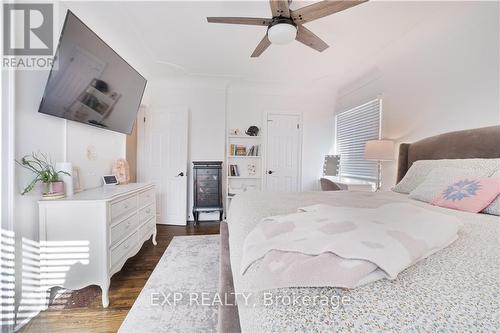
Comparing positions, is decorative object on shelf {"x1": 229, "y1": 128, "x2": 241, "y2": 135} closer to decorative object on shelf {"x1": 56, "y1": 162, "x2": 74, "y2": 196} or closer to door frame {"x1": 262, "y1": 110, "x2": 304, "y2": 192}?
door frame {"x1": 262, "y1": 110, "x2": 304, "y2": 192}

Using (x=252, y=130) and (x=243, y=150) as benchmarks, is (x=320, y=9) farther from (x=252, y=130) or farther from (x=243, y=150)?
(x=243, y=150)

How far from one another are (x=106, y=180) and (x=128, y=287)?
1.20 metres

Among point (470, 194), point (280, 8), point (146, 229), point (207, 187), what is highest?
point (280, 8)

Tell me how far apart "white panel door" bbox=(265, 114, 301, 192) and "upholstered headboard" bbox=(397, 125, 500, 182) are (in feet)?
6.41

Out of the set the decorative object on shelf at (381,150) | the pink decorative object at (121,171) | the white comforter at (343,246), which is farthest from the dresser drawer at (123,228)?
the decorative object on shelf at (381,150)

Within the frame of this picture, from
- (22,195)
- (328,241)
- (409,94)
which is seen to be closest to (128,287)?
(22,195)

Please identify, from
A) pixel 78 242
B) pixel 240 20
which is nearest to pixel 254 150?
pixel 240 20

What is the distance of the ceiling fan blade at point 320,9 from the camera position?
1475mm

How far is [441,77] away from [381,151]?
3.10ft

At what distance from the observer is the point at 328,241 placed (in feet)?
2.33

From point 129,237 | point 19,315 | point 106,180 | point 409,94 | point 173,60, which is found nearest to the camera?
point 19,315

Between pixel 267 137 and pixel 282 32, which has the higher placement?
pixel 282 32

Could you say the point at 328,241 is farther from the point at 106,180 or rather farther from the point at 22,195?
the point at 106,180
